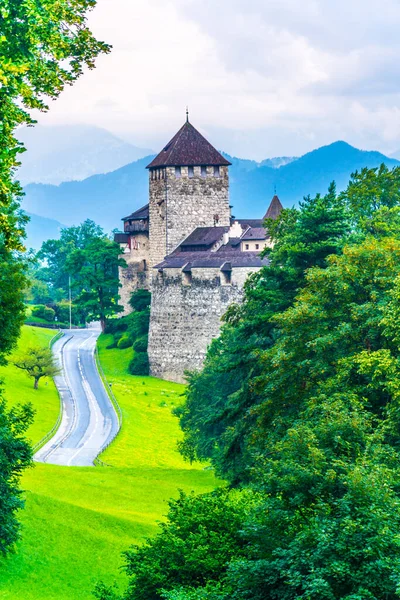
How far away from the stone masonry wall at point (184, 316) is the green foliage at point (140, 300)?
709cm

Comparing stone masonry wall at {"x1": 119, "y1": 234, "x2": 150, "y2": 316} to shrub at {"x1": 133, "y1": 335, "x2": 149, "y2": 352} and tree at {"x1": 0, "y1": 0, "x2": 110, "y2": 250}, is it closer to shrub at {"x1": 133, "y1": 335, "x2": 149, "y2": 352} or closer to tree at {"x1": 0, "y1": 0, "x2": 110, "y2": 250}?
shrub at {"x1": 133, "y1": 335, "x2": 149, "y2": 352}

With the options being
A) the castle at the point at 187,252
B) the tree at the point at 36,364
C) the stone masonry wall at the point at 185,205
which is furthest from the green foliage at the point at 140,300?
the tree at the point at 36,364

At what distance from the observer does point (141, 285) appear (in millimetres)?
92938

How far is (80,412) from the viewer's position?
66.6 meters

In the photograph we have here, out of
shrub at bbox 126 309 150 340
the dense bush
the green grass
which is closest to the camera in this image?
the green grass

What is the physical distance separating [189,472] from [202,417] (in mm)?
2786

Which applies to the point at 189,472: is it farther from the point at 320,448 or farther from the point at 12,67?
the point at 12,67

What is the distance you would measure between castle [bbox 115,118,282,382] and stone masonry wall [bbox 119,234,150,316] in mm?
86

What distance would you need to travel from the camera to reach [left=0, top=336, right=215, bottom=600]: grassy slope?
27.9 metres

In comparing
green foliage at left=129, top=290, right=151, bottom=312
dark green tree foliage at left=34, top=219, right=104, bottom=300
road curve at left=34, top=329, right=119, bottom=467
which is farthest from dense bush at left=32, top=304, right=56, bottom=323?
dark green tree foliage at left=34, top=219, right=104, bottom=300

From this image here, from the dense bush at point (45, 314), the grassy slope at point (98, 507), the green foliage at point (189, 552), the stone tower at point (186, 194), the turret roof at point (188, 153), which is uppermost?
the turret roof at point (188, 153)

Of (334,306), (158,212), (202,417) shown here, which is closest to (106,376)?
(158,212)

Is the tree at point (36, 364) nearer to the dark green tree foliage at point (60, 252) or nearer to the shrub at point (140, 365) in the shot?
the shrub at point (140, 365)

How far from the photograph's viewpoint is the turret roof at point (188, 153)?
86500mm
